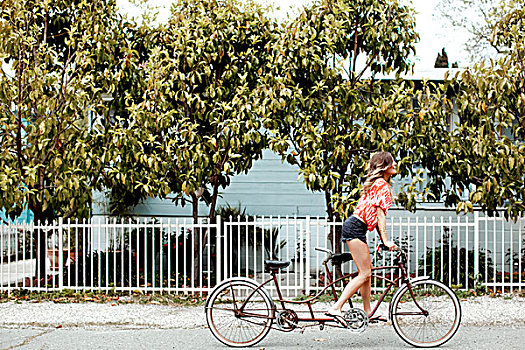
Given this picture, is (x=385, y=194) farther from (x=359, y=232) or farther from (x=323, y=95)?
(x=323, y=95)

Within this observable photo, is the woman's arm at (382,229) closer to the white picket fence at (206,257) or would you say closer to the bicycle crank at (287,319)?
the bicycle crank at (287,319)

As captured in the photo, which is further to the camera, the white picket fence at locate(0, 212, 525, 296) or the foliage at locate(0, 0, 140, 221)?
the white picket fence at locate(0, 212, 525, 296)

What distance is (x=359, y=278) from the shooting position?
21.2ft

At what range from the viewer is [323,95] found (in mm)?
9977

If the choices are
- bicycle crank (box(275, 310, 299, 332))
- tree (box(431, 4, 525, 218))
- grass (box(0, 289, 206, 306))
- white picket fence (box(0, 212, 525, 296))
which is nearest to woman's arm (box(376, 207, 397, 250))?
bicycle crank (box(275, 310, 299, 332))

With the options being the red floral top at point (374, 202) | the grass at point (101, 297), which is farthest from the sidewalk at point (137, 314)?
the red floral top at point (374, 202)

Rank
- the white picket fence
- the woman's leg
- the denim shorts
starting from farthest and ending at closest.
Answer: the white picket fence, the denim shorts, the woman's leg

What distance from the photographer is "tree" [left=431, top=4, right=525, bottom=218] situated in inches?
373

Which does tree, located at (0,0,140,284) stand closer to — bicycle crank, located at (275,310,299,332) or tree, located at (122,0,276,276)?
tree, located at (122,0,276,276)

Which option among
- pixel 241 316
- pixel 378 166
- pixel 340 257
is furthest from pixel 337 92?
pixel 241 316

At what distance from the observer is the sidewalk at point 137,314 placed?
795 cm

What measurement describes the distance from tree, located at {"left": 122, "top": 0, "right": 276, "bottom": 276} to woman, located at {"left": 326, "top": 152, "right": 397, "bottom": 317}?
10.6ft

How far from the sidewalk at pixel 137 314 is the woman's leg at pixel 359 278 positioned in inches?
38.0

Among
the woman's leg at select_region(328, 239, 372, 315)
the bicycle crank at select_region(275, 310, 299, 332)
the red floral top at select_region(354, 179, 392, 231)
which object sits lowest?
the bicycle crank at select_region(275, 310, 299, 332)
